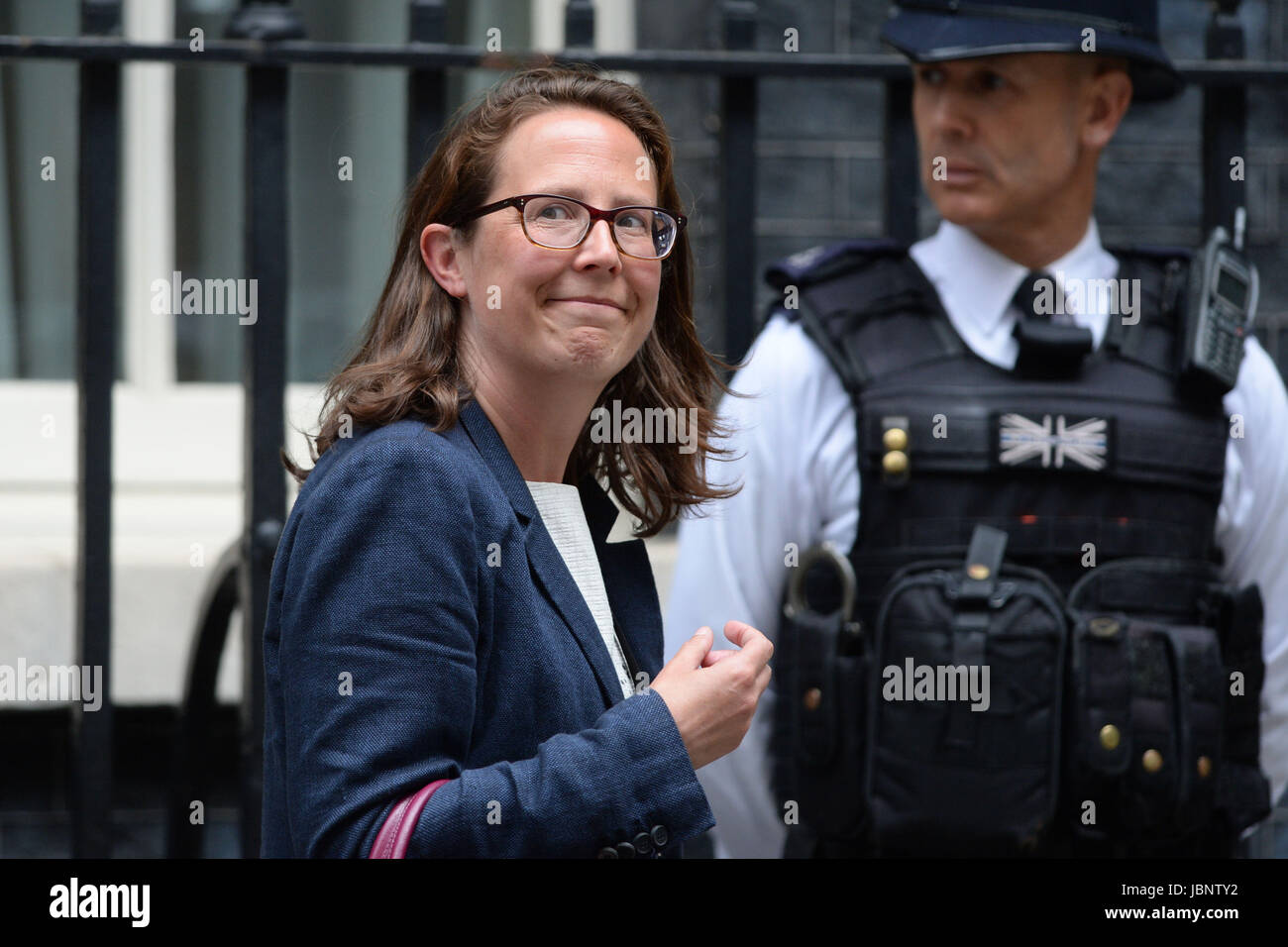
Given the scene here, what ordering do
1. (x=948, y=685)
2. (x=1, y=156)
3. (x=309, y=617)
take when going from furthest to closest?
(x=1, y=156), (x=948, y=685), (x=309, y=617)

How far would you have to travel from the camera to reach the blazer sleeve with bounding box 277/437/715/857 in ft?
5.25

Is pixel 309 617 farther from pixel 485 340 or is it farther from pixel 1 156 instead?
pixel 1 156

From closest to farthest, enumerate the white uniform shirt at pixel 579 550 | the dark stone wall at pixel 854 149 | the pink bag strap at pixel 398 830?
the pink bag strap at pixel 398 830 → the white uniform shirt at pixel 579 550 → the dark stone wall at pixel 854 149

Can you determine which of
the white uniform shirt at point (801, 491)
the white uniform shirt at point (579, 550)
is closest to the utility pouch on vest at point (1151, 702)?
the white uniform shirt at point (801, 491)

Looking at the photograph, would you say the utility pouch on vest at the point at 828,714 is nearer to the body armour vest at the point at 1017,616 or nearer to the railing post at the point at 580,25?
the body armour vest at the point at 1017,616

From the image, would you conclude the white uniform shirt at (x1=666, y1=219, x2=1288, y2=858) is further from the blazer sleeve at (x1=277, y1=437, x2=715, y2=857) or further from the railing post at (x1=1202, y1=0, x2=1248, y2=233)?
the blazer sleeve at (x1=277, y1=437, x2=715, y2=857)

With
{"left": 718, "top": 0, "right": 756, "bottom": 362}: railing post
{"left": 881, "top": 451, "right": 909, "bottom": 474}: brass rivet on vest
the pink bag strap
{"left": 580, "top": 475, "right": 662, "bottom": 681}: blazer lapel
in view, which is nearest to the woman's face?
{"left": 580, "top": 475, "right": 662, "bottom": 681}: blazer lapel

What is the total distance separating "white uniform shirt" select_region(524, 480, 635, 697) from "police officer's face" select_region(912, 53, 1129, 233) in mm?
1383

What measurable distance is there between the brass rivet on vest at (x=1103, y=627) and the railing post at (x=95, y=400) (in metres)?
1.76

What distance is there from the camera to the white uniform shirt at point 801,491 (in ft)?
9.96

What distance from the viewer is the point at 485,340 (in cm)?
188

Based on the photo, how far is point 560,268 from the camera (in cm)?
183
